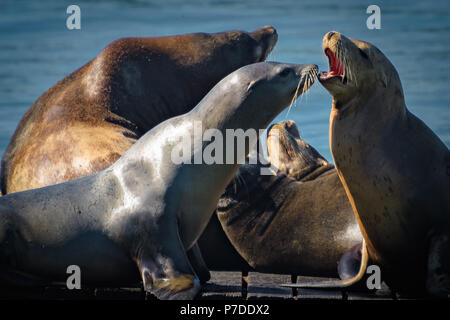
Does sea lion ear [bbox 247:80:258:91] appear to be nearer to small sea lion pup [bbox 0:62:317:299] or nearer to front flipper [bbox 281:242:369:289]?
small sea lion pup [bbox 0:62:317:299]

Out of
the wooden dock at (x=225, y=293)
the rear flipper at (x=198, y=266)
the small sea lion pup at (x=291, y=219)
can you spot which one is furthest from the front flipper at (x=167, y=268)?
the small sea lion pup at (x=291, y=219)

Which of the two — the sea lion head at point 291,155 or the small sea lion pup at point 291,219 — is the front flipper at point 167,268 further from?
the sea lion head at point 291,155

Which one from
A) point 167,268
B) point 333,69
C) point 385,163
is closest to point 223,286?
point 167,268

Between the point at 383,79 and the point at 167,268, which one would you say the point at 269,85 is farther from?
A: the point at 167,268

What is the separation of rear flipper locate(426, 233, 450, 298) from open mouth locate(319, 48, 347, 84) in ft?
3.83

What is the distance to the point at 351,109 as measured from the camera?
5031 millimetres

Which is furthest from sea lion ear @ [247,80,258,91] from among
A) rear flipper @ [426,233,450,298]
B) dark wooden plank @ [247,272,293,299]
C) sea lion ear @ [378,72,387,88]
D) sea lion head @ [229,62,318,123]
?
rear flipper @ [426,233,450,298]

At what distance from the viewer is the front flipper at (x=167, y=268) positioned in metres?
4.36

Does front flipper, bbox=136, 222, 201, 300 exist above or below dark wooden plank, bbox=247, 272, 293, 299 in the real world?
above

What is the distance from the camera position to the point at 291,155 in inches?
287

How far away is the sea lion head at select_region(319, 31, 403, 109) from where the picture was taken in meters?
4.96

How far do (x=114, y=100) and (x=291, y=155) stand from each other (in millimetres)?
1751
